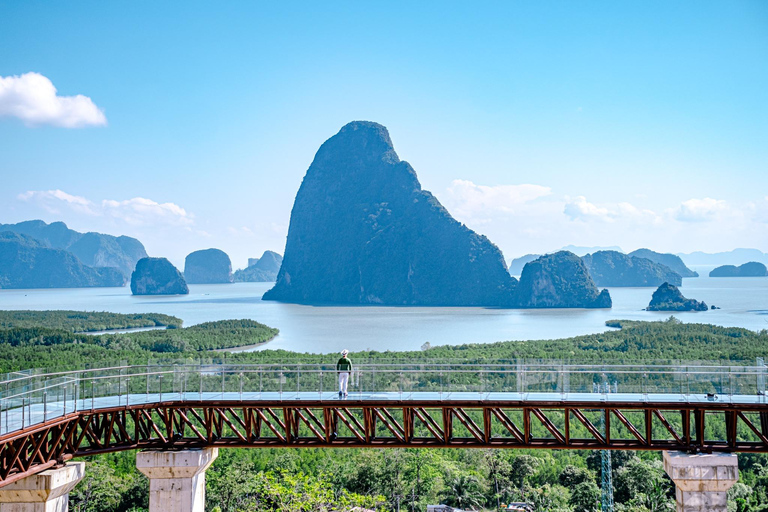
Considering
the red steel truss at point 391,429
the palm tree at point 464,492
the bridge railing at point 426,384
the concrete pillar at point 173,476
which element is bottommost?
the palm tree at point 464,492

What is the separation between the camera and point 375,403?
20.2 meters

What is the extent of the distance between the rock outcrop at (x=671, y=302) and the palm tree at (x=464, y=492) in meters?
150

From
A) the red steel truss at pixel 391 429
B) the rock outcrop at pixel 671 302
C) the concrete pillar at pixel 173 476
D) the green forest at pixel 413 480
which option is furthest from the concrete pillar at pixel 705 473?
the rock outcrop at pixel 671 302

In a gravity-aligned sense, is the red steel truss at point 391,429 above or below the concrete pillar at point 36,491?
above

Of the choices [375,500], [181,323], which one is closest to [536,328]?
[181,323]

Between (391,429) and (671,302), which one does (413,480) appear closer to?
(391,429)

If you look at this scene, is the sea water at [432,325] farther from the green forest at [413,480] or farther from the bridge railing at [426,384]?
the bridge railing at [426,384]

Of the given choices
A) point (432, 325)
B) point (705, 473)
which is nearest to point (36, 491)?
point (705, 473)

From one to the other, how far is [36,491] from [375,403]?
29.8ft

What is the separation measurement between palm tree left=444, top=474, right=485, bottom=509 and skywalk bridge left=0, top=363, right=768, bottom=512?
1725 centimetres

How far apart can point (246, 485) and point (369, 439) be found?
2000cm

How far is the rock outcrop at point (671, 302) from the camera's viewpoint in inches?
6801

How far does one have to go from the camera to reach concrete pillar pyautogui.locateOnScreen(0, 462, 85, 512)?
17.5m

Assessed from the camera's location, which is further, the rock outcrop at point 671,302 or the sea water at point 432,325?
the rock outcrop at point 671,302
